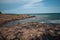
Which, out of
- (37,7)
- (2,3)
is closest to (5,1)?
(2,3)

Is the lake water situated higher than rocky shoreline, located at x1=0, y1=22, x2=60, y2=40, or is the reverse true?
the lake water

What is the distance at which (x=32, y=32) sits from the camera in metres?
1.61

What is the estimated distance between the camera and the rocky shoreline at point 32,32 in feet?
5.17

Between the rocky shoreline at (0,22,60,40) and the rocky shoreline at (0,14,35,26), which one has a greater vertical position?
the rocky shoreline at (0,14,35,26)

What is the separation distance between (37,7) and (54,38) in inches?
21.7

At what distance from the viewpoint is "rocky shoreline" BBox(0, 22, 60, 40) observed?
5.17 feet

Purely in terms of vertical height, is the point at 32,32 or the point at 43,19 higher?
the point at 43,19

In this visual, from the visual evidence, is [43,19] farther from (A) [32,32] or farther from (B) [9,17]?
(B) [9,17]

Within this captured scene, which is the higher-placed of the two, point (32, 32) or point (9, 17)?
point (9, 17)

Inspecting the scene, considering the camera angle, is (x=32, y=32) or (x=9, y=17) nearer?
(x=32, y=32)

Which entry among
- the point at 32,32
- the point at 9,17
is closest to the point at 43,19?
the point at 32,32

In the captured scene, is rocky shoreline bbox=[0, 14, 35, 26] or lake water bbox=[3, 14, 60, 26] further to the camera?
rocky shoreline bbox=[0, 14, 35, 26]

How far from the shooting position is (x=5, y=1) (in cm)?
186

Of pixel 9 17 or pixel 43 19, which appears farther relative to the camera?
pixel 9 17
